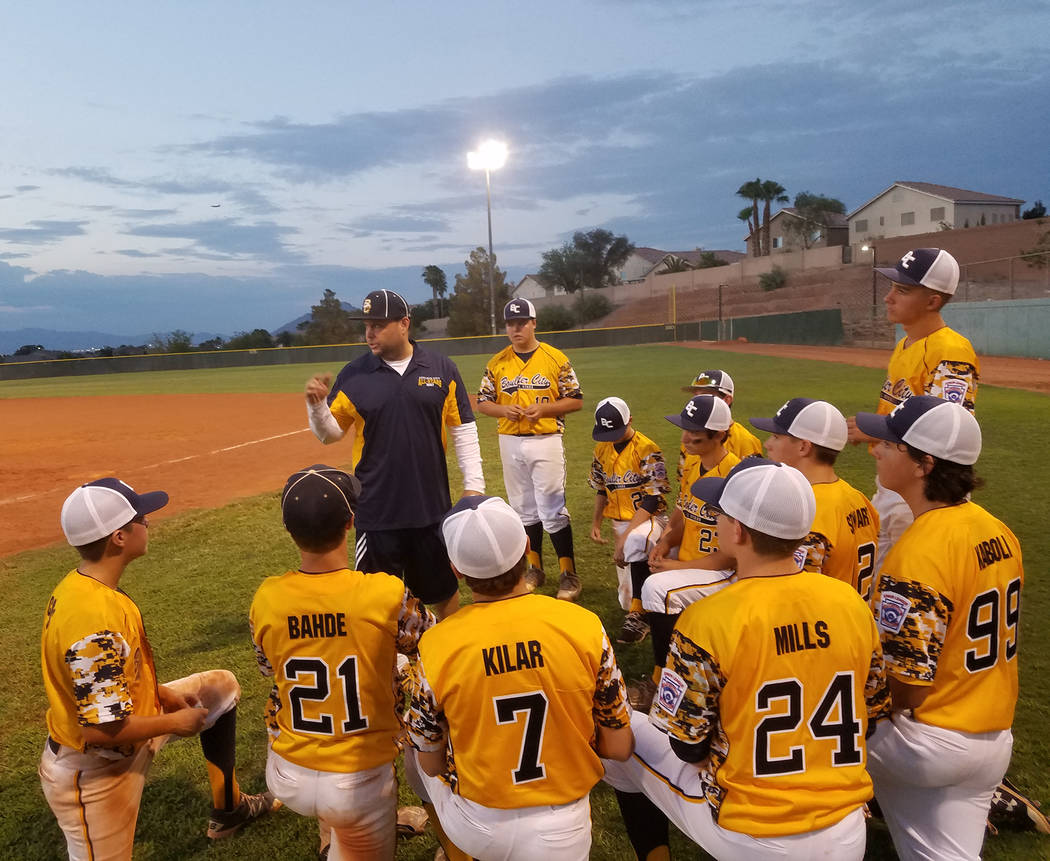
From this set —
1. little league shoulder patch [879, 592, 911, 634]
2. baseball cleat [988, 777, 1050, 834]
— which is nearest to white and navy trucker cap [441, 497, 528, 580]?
little league shoulder patch [879, 592, 911, 634]

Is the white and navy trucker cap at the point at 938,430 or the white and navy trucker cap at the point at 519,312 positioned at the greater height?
the white and navy trucker cap at the point at 519,312

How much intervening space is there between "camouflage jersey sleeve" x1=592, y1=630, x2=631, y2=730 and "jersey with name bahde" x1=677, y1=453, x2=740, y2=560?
78.0 inches

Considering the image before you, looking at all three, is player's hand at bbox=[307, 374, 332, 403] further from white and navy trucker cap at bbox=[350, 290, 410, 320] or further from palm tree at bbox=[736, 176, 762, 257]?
palm tree at bbox=[736, 176, 762, 257]

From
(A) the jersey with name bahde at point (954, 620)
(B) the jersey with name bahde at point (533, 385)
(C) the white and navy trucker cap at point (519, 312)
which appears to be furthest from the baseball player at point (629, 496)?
(A) the jersey with name bahde at point (954, 620)

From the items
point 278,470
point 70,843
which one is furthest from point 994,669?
point 278,470

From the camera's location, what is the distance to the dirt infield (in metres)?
10.8

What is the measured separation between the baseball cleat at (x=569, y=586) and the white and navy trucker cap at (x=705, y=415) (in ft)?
7.93

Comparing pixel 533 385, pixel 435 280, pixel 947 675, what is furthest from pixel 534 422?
pixel 435 280

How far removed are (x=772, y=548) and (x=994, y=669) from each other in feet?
3.58

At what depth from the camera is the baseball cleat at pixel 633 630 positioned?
5.46 m

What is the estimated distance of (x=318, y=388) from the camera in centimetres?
409

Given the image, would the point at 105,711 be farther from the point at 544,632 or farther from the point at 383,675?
the point at 544,632

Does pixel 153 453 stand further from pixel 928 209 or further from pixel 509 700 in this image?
pixel 928 209

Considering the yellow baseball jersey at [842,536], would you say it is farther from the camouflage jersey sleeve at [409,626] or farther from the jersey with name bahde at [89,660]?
the jersey with name bahde at [89,660]
